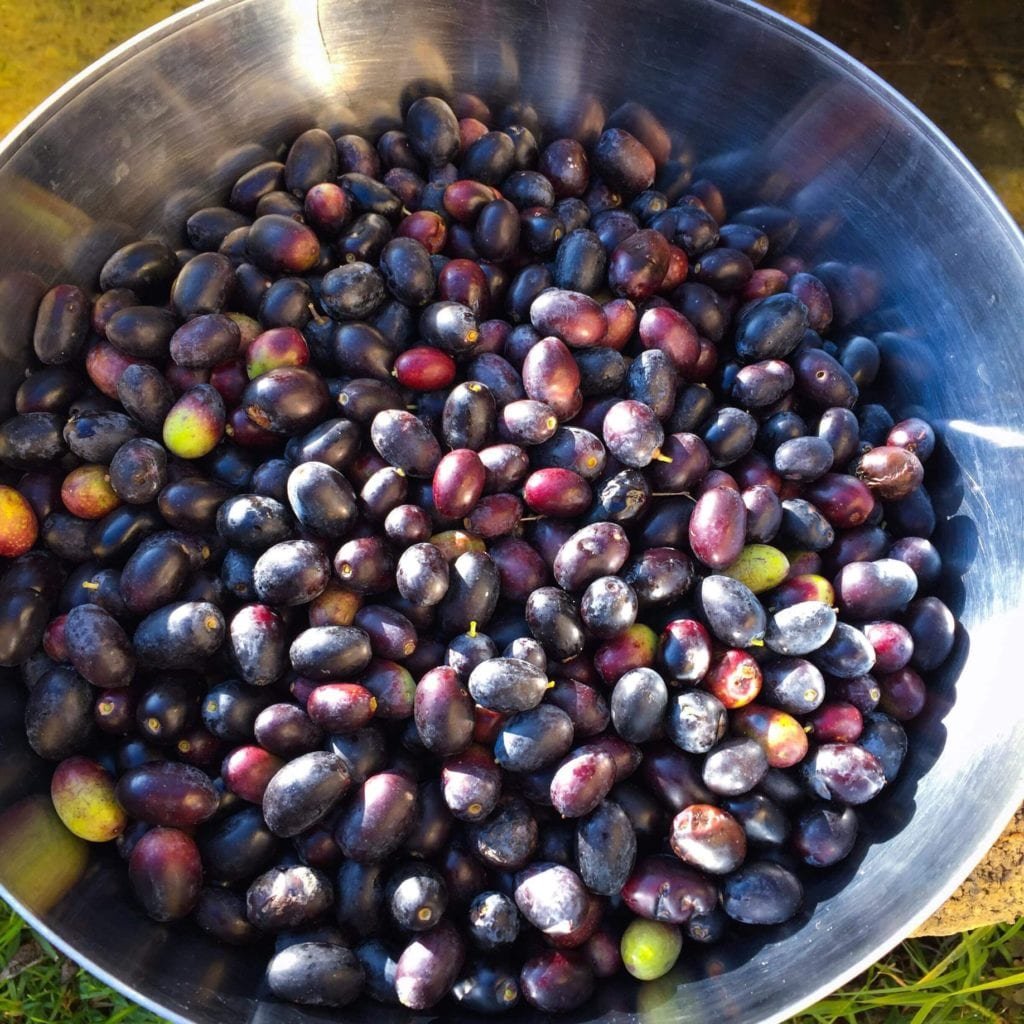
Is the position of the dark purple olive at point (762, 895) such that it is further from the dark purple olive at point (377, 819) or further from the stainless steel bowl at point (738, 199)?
the dark purple olive at point (377, 819)

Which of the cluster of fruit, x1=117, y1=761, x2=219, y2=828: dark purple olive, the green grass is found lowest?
the green grass

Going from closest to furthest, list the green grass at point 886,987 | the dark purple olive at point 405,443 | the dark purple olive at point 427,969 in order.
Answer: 1. the dark purple olive at point 427,969
2. the dark purple olive at point 405,443
3. the green grass at point 886,987

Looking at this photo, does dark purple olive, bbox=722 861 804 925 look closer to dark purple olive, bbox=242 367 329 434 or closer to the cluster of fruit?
the cluster of fruit

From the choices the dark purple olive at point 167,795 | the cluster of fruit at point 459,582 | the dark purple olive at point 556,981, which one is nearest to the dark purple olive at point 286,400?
the cluster of fruit at point 459,582

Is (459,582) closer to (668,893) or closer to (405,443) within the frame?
(405,443)

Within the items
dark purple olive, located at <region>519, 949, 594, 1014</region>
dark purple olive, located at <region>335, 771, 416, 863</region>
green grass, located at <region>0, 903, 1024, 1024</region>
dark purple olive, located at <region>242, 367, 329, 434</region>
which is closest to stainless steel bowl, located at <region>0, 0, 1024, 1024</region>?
dark purple olive, located at <region>519, 949, 594, 1014</region>

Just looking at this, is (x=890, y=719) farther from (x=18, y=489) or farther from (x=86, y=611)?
(x=18, y=489)
